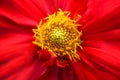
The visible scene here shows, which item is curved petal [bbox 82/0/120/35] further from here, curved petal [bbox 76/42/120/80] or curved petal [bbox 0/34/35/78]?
curved petal [bbox 0/34/35/78]

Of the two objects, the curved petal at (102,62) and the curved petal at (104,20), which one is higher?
the curved petal at (104,20)

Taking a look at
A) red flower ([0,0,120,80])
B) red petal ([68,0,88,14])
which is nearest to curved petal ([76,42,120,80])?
red flower ([0,0,120,80])

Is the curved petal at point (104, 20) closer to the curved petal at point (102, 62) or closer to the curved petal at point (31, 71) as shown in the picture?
the curved petal at point (102, 62)

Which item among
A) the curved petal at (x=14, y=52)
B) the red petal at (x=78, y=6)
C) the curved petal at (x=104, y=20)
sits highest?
the red petal at (x=78, y=6)

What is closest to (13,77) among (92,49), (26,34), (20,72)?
(20,72)

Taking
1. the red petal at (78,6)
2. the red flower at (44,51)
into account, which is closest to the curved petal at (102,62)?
the red flower at (44,51)

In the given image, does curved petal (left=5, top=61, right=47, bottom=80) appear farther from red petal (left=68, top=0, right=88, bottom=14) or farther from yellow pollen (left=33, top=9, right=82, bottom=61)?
red petal (left=68, top=0, right=88, bottom=14)

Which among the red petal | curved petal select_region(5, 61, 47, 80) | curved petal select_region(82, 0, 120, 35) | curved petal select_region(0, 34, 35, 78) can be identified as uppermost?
the red petal

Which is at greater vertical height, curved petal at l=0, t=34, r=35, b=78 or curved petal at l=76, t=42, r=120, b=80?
curved petal at l=0, t=34, r=35, b=78
